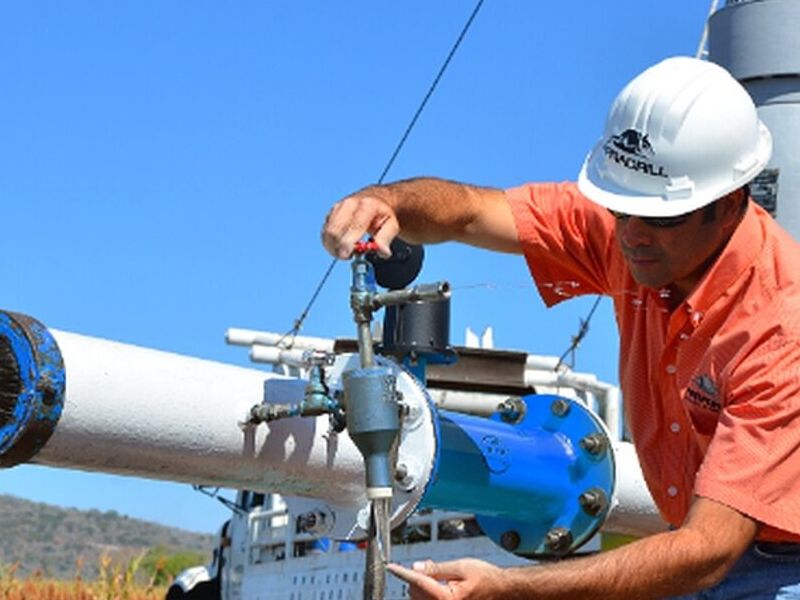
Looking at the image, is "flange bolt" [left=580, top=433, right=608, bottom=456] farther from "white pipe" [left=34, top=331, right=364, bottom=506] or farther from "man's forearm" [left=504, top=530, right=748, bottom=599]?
"man's forearm" [left=504, top=530, right=748, bottom=599]

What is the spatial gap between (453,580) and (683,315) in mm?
870

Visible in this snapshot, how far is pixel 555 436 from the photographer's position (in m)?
4.43

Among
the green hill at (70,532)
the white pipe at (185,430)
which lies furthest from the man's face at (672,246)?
the green hill at (70,532)

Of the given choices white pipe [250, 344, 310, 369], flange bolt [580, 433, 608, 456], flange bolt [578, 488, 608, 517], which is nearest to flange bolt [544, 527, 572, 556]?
flange bolt [578, 488, 608, 517]

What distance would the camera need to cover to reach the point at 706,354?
12.4 ft

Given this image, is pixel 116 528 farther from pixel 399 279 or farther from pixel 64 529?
pixel 399 279

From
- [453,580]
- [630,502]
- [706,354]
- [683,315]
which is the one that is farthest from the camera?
[630,502]

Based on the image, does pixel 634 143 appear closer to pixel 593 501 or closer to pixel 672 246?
pixel 672 246

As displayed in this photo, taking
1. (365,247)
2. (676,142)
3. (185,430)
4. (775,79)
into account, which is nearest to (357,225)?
(365,247)

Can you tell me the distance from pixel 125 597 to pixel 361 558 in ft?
7.34

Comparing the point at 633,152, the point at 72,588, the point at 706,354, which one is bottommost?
the point at 706,354

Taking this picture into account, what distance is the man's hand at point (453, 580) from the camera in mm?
3287

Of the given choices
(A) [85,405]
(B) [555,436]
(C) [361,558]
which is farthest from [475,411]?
(A) [85,405]

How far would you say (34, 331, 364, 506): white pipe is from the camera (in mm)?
3623
